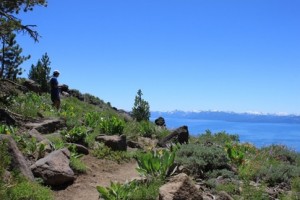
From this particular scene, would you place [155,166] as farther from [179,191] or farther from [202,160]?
[179,191]

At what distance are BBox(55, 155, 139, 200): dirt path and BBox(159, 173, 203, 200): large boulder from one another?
2.36m

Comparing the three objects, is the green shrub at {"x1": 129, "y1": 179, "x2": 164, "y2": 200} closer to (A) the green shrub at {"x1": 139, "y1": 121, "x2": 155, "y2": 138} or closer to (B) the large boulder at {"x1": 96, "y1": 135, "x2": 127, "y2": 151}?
(B) the large boulder at {"x1": 96, "y1": 135, "x2": 127, "y2": 151}

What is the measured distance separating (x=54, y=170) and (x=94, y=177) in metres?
1.75

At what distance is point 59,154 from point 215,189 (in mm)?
4045

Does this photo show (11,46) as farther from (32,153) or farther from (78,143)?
(32,153)

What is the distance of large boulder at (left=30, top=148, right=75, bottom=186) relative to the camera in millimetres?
9617

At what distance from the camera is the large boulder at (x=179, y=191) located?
754 centimetres

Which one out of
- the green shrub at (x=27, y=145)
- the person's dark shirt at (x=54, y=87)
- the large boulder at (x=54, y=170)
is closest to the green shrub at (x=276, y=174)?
the large boulder at (x=54, y=170)

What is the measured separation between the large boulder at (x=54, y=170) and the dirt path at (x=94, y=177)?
267mm

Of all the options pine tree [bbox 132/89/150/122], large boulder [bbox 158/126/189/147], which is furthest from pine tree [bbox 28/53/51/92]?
large boulder [bbox 158/126/189/147]

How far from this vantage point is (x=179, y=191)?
7.64m

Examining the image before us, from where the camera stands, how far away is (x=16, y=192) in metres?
7.43

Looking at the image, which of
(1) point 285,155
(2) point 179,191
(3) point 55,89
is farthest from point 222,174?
(3) point 55,89

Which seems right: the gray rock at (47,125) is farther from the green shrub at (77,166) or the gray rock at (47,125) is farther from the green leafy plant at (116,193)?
the green leafy plant at (116,193)
